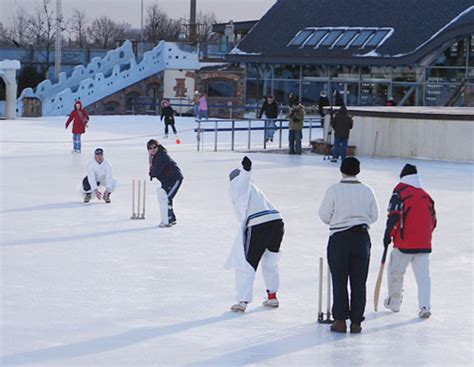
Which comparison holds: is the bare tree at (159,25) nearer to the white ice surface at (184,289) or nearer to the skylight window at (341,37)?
the skylight window at (341,37)

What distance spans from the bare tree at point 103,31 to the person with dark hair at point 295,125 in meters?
78.5

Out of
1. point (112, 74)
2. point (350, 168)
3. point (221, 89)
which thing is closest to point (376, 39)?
point (221, 89)

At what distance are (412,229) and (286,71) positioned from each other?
40077 millimetres

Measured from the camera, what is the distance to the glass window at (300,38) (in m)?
48.6

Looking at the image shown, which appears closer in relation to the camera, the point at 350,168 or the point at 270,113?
the point at 350,168

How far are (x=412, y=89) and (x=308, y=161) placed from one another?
64.3 feet

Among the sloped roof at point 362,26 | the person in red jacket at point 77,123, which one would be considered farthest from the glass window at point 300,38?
the person in red jacket at point 77,123

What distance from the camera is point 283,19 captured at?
50.9m

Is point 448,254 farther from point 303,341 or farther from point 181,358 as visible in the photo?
point 181,358

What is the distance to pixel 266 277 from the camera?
9.91 meters

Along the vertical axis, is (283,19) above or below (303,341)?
above

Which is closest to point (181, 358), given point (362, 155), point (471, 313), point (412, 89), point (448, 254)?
point (471, 313)

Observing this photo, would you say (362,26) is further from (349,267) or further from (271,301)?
(349,267)

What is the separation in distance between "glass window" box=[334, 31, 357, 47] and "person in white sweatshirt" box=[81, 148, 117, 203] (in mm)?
30925
